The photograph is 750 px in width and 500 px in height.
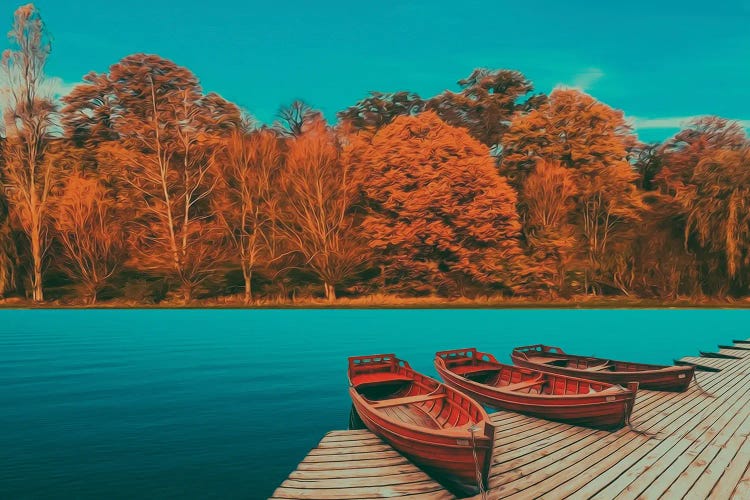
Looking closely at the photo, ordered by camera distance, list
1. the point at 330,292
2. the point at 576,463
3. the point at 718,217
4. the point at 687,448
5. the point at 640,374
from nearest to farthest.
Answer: the point at 576,463 → the point at 687,448 → the point at 640,374 → the point at 718,217 → the point at 330,292

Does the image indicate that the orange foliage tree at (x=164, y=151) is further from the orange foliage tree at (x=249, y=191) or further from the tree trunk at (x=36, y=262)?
the tree trunk at (x=36, y=262)

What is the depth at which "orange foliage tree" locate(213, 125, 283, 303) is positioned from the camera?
48.0 meters

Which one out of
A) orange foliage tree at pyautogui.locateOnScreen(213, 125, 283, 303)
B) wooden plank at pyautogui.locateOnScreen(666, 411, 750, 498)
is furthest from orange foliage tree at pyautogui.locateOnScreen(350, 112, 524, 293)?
wooden plank at pyautogui.locateOnScreen(666, 411, 750, 498)

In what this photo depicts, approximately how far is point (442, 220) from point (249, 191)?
21289mm

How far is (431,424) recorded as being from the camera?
411 inches

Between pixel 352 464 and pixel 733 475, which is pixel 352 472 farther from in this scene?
pixel 733 475

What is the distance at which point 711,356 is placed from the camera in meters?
20.6

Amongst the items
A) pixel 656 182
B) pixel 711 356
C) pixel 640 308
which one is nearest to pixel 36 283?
pixel 711 356

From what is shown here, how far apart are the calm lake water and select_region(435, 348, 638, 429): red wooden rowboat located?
3740mm

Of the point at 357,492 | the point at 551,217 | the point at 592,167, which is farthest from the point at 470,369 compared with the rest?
the point at 592,167

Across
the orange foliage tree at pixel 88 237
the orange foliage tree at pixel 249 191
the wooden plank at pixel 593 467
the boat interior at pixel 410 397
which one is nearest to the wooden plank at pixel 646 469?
the wooden plank at pixel 593 467

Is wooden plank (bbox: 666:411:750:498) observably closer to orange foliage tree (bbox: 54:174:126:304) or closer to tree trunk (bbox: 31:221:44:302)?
orange foliage tree (bbox: 54:174:126:304)

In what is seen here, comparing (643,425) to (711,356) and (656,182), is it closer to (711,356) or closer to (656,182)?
(711,356)

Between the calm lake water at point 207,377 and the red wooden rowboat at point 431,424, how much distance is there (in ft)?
5.39
